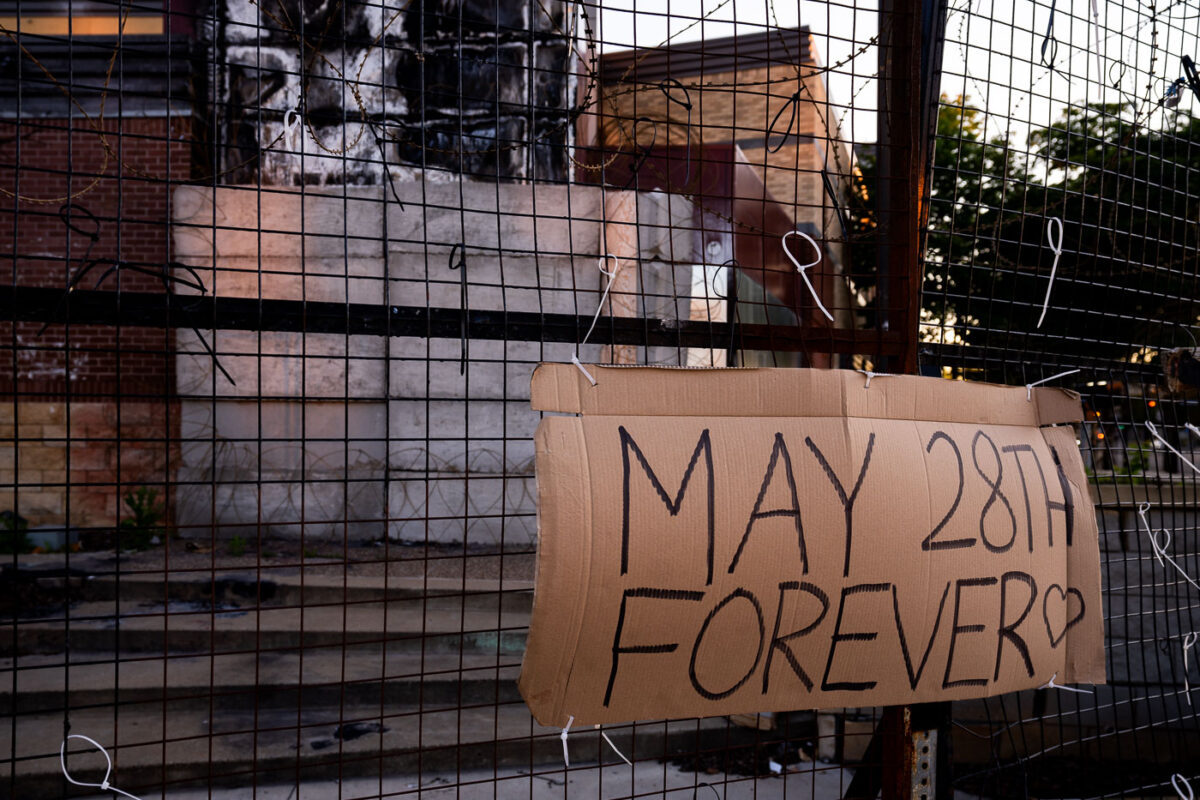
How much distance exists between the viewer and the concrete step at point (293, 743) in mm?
3361

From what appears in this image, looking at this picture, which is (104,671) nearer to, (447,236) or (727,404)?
(727,404)

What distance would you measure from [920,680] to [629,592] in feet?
2.57

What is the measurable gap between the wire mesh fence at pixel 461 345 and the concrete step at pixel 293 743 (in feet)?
0.07

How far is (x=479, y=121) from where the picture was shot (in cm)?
802

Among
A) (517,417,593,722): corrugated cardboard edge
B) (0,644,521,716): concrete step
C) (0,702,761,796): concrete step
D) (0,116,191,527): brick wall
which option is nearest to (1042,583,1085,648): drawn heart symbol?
(517,417,593,722): corrugated cardboard edge

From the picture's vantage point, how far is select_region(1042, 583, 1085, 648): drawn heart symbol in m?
2.04

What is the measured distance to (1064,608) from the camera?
208 centimetres

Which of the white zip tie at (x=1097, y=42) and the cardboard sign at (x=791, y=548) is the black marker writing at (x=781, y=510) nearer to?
the cardboard sign at (x=791, y=548)

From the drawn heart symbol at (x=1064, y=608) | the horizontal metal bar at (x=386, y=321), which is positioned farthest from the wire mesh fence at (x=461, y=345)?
the drawn heart symbol at (x=1064, y=608)

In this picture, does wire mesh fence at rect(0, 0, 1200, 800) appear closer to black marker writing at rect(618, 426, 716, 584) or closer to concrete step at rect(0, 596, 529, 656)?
concrete step at rect(0, 596, 529, 656)

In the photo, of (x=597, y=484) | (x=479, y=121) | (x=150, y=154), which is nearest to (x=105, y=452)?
(x=150, y=154)

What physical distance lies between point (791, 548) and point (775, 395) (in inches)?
13.4

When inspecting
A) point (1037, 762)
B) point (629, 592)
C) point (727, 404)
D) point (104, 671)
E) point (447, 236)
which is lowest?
point (1037, 762)

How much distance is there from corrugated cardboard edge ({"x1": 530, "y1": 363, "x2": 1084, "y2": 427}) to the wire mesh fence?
21 centimetres
